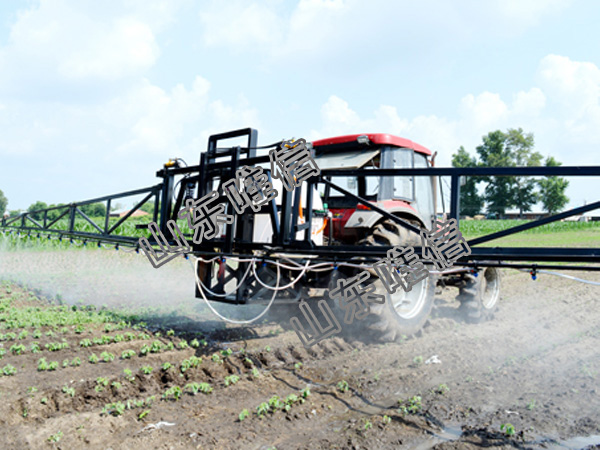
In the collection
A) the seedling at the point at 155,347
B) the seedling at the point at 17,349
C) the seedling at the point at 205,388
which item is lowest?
the seedling at the point at 205,388

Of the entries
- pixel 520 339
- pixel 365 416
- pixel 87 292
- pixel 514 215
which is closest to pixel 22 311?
pixel 87 292

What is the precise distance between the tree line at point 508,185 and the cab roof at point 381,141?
43.2 metres

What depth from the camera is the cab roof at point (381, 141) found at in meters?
6.35

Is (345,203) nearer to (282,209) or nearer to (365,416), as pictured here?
(282,209)

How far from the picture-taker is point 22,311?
24.3 feet

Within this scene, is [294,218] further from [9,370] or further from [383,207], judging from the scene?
[9,370]

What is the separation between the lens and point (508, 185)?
181 feet

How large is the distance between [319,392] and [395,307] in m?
2.44

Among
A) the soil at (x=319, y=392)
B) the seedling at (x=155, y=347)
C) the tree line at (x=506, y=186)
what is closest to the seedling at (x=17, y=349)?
the soil at (x=319, y=392)

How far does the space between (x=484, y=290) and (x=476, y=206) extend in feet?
162

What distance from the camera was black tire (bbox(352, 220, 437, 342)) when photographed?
5.80 metres

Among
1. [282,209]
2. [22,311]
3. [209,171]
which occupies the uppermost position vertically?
[209,171]

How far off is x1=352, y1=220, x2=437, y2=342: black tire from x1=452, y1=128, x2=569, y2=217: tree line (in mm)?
43627

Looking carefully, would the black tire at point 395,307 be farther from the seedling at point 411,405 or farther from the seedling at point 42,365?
the seedling at point 42,365
